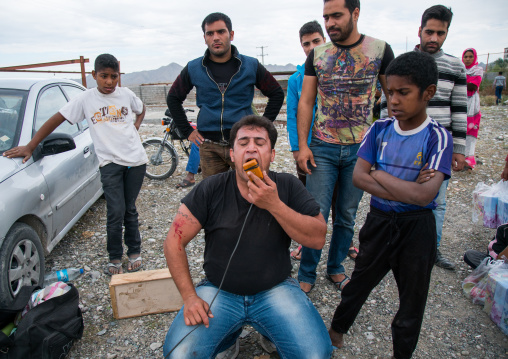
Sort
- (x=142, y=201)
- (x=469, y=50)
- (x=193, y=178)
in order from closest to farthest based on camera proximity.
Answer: (x=142, y=201) < (x=193, y=178) < (x=469, y=50)

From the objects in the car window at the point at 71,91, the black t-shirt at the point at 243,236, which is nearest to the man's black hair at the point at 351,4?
the black t-shirt at the point at 243,236

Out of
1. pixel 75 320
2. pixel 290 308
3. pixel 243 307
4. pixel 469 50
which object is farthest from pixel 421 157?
pixel 469 50

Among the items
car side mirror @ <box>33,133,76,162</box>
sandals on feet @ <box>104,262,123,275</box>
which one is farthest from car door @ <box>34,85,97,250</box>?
sandals on feet @ <box>104,262,123,275</box>

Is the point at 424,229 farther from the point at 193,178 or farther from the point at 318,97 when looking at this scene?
the point at 193,178

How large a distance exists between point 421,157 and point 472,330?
64.1 inches

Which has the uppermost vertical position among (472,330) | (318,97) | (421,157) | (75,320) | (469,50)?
(469,50)

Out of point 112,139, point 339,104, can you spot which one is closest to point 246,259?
point 339,104

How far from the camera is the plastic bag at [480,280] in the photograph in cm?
292

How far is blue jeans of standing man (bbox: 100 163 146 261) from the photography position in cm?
329

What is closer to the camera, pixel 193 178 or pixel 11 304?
pixel 11 304

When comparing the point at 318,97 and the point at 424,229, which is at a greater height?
the point at 318,97

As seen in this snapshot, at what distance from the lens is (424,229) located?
201cm

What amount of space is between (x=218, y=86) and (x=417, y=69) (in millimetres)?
1813

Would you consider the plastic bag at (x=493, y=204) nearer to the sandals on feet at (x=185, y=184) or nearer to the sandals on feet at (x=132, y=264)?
the sandals on feet at (x=132, y=264)
